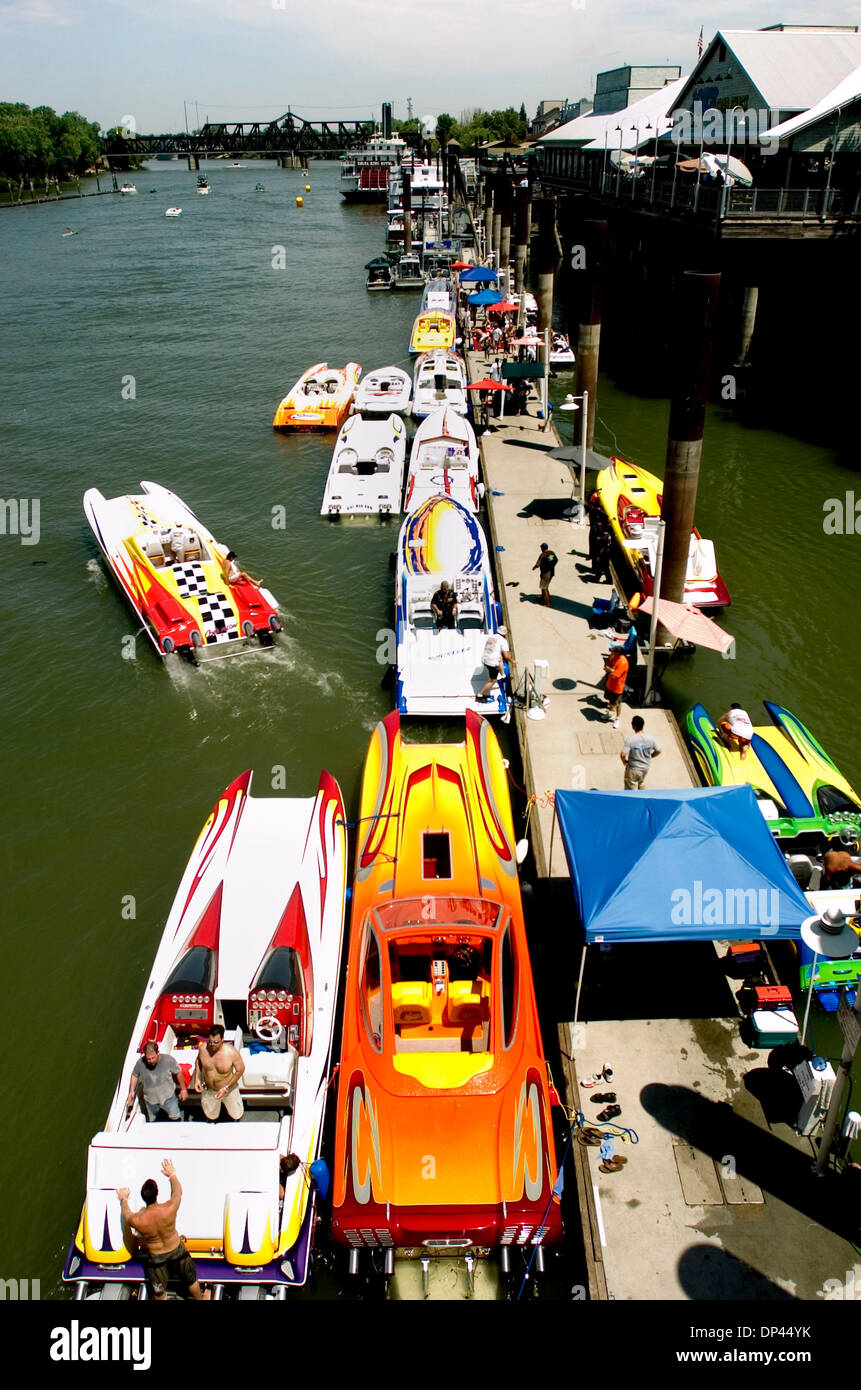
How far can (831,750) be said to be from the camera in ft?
43.1

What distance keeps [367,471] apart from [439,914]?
15.8m

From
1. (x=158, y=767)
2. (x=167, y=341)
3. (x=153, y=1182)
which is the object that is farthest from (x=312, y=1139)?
(x=167, y=341)

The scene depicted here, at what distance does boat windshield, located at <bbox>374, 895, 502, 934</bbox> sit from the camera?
8.26 meters

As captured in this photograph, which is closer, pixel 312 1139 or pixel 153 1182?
pixel 153 1182

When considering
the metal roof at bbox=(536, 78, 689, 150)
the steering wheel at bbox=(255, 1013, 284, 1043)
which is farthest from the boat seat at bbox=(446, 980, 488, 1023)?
the metal roof at bbox=(536, 78, 689, 150)

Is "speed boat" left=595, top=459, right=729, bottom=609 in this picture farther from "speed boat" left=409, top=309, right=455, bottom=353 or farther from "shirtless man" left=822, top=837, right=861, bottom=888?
"speed boat" left=409, top=309, right=455, bottom=353

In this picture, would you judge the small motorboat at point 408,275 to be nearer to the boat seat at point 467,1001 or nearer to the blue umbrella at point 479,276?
the blue umbrella at point 479,276

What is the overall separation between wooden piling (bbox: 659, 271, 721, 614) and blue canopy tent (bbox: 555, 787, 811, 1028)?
6605 mm

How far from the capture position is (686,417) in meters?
13.6

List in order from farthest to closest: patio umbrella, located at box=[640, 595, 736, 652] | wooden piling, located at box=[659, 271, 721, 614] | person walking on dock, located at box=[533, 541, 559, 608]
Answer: person walking on dock, located at box=[533, 541, 559, 608] < wooden piling, located at box=[659, 271, 721, 614] < patio umbrella, located at box=[640, 595, 736, 652]

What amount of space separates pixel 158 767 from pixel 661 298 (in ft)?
119
